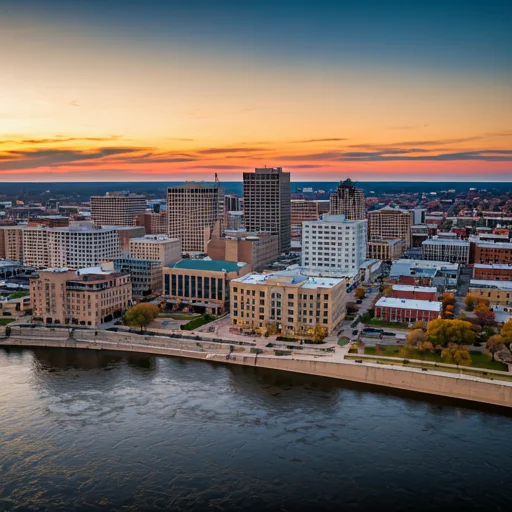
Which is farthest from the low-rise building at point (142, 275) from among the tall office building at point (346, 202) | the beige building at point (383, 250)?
the tall office building at point (346, 202)

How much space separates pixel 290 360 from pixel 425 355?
30.2ft

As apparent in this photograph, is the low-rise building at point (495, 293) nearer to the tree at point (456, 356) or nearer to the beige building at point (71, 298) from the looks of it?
the tree at point (456, 356)

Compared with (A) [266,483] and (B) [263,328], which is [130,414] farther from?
(B) [263,328]

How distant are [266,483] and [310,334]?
67.5ft

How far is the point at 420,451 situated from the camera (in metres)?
28.5

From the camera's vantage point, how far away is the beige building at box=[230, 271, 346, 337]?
4609 centimetres

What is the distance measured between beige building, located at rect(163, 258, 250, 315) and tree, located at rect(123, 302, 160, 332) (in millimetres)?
7245

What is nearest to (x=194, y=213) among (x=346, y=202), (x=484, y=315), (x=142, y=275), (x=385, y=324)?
(x=142, y=275)

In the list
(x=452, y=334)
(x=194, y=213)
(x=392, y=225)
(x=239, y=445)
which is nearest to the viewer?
(x=239, y=445)

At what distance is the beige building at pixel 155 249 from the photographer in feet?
233

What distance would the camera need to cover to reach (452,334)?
41.1 m

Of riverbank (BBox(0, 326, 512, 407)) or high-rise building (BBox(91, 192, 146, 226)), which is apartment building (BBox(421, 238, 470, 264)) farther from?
high-rise building (BBox(91, 192, 146, 226))

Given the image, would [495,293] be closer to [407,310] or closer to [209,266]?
[407,310]

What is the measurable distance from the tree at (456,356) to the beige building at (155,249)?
129ft
